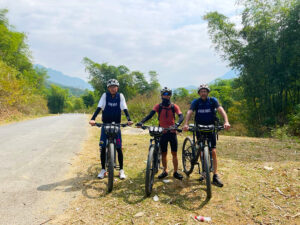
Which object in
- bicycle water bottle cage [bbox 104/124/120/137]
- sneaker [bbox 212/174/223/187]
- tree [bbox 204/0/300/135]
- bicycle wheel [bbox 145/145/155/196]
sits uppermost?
tree [bbox 204/0/300/135]

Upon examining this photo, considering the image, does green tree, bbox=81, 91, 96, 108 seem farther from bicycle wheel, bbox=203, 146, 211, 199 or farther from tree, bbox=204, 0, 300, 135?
bicycle wheel, bbox=203, 146, 211, 199

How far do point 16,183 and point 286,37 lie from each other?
15360 millimetres

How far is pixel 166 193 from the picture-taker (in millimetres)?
3943

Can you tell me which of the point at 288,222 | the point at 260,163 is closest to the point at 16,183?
the point at 288,222

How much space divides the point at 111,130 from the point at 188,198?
2079 millimetres

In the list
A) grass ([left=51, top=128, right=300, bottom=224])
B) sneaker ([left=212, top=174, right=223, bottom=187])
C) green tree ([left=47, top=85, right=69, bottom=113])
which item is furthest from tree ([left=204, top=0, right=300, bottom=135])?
green tree ([left=47, top=85, right=69, bottom=113])

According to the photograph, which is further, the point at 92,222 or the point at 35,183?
the point at 35,183

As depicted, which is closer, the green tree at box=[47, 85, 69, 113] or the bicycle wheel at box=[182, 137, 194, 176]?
the bicycle wheel at box=[182, 137, 194, 176]

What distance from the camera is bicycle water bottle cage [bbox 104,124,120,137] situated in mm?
4090

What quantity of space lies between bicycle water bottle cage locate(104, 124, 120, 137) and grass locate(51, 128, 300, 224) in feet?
3.83

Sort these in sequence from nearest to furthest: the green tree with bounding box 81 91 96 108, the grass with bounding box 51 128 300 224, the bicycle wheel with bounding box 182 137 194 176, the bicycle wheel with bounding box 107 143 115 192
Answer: the grass with bounding box 51 128 300 224, the bicycle wheel with bounding box 107 143 115 192, the bicycle wheel with bounding box 182 137 194 176, the green tree with bounding box 81 91 96 108

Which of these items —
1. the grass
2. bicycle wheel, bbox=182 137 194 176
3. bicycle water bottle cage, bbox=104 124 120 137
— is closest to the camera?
the grass

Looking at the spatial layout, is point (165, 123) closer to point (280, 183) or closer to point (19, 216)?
point (280, 183)

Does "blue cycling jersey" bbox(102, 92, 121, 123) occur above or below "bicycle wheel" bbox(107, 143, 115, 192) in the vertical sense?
above
